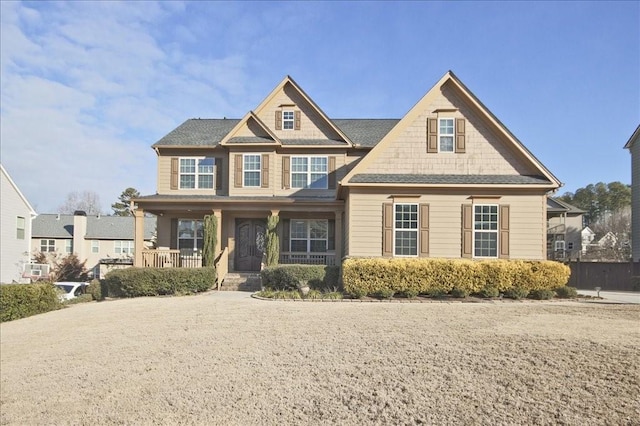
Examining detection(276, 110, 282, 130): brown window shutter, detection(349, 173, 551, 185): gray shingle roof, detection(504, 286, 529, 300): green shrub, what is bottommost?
detection(504, 286, 529, 300): green shrub

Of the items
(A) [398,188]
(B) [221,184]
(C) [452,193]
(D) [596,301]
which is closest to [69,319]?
(B) [221,184]

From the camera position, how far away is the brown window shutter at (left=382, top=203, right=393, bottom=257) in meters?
16.0

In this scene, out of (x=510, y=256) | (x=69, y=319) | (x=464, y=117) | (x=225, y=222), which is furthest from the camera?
(x=225, y=222)

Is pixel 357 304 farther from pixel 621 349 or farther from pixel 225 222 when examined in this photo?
pixel 225 222

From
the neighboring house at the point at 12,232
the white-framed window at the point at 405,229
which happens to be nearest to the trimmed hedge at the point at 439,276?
the white-framed window at the point at 405,229

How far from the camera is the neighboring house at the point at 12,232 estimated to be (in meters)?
28.7

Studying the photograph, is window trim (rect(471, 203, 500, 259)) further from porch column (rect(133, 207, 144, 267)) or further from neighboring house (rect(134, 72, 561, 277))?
porch column (rect(133, 207, 144, 267))

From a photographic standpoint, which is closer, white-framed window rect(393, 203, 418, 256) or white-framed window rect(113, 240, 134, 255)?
white-framed window rect(393, 203, 418, 256)

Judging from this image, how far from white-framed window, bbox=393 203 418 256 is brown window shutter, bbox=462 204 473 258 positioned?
5.27ft

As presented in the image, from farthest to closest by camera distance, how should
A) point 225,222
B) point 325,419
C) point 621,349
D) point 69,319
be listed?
point 225,222, point 69,319, point 621,349, point 325,419

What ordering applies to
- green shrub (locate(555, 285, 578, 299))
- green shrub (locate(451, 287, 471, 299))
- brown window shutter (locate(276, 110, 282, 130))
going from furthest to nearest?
brown window shutter (locate(276, 110, 282, 130)) < green shrub (locate(555, 285, 578, 299)) < green shrub (locate(451, 287, 471, 299))

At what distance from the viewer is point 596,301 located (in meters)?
14.3

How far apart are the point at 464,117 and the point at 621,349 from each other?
11077mm

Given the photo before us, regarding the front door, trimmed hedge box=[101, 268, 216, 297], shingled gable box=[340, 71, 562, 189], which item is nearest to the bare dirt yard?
trimmed hedge box=[101, 268, 216, 297]
